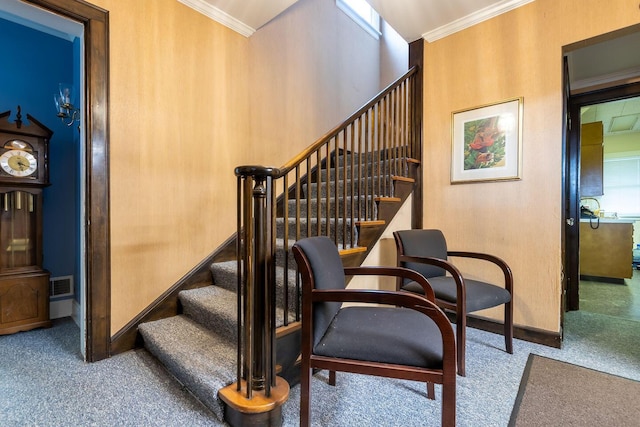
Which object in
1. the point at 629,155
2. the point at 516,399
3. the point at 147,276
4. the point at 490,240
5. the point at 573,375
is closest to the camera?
the point at 516,399

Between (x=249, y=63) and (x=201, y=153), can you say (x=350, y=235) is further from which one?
(x=249, y=63)

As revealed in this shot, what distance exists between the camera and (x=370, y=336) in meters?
1.19

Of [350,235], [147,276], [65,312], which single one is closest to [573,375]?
[350,235]

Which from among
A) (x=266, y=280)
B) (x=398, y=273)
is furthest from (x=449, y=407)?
(x=266, y=280)

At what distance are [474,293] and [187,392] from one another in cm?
175

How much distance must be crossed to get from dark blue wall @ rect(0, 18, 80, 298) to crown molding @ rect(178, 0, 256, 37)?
1373 millimetres

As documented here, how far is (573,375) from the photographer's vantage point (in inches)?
67.5

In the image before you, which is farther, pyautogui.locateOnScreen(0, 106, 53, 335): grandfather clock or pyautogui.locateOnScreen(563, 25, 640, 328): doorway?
pyautogui.locateOnScreen(563, 25, 640, 328): doorway

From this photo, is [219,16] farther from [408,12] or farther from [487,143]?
[487,143]

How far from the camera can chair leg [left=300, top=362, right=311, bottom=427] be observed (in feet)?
3.94

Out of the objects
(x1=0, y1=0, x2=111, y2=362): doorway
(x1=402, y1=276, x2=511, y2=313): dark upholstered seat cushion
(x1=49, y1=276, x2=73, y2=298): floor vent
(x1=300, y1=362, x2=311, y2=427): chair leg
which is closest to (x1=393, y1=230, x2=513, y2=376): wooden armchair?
(x1=402, y1=276, x2=511, y2=313): dark upholstered seat cushion

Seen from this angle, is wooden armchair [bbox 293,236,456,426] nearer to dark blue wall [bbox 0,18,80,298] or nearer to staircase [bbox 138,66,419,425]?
staircase [bbox 138,66,419,425]

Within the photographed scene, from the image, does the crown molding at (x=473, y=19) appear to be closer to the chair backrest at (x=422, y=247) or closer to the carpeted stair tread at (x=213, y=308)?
the chair backrest at (x=422, y=247)

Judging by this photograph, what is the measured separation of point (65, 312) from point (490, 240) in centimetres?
389
